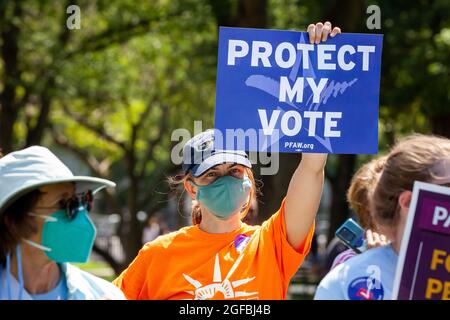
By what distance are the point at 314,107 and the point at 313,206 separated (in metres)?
0.41

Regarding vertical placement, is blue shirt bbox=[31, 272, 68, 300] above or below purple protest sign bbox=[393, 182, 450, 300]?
below

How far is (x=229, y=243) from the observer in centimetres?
387

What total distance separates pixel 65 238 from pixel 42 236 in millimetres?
82

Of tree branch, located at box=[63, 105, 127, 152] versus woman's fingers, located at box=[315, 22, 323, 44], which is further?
tree branch, located at box=[63, 105, 127, 152]

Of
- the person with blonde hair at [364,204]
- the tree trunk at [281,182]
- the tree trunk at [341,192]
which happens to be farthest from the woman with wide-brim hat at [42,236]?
the tree trunk at [341,192]

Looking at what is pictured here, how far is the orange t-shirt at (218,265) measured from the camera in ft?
12.1

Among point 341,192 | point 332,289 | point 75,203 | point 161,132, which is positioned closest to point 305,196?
point 332,289

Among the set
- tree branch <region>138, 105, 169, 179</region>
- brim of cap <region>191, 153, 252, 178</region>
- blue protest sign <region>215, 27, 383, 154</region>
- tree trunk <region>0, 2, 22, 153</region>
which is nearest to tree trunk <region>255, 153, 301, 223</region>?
tree trunk <region>0, 2, 22, 153</region>

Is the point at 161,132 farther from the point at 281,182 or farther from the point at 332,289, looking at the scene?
the point at 332,289

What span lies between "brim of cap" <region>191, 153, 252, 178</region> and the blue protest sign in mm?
213

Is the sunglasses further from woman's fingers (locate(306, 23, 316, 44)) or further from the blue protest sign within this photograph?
woman's fingers (locate(306, 23, 316, 44))

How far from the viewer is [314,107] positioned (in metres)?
3.72

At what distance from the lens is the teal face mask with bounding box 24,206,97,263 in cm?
307

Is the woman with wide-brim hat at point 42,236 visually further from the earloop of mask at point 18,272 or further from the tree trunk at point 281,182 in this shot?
the tree trunk at point 281,182
